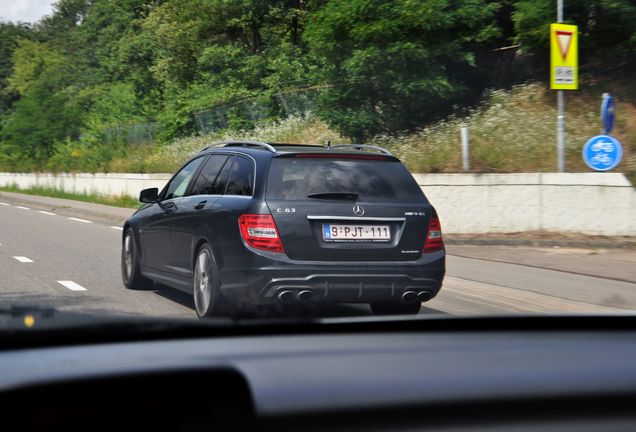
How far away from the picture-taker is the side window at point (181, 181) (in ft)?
33.4

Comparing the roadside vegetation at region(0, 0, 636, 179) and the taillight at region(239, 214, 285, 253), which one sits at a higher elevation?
the roadside vegetation at region(0, 0, 636, 179)

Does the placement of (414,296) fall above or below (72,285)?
above

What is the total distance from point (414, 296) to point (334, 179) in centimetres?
117

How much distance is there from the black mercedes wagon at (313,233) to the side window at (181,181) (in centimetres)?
124

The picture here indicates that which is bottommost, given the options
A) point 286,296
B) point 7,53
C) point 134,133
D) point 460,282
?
point 460,282

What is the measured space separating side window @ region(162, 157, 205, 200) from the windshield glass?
3 cm

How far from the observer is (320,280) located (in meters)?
7.96

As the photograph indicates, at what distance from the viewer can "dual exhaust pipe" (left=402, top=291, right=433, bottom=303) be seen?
820 cm

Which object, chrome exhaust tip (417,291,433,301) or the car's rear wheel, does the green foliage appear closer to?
chrome exhaust tip (417,291,433,301)

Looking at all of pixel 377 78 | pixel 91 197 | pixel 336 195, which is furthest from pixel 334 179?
pixel 91 197

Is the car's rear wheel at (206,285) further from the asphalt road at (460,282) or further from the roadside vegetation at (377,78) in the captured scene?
the roadside vegetation at (377,78)

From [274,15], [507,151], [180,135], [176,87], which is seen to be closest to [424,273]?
[507,151]

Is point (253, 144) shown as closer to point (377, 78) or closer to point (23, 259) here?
point (23, 259)

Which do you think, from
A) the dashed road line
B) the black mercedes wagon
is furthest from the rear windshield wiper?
the dashed road line
